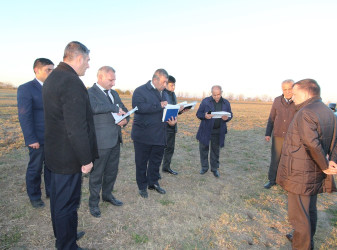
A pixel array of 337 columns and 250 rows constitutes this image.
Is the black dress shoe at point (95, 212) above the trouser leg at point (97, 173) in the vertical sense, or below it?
below

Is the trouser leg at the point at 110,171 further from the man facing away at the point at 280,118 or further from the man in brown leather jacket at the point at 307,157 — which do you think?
the man facing away at the point at 280,118

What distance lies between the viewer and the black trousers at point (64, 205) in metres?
2.50

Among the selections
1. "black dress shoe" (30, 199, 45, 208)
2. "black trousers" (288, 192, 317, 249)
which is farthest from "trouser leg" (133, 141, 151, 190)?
"black trousers" (288, 192, 317, 249)

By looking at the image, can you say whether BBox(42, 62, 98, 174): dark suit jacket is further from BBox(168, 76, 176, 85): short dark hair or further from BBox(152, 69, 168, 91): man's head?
BBox(168, 76, 176, 85): short dark hair

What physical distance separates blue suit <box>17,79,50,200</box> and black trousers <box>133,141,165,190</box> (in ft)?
5.76

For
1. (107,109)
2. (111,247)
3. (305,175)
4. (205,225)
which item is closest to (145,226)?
(111,247)

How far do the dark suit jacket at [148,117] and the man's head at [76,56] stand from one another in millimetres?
1662

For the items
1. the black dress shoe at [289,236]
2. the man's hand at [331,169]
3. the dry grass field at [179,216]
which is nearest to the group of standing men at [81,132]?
the dry grass field at [179,216]

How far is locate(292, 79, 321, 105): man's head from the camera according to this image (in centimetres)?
275

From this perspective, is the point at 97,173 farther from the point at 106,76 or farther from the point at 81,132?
the point at 106,76

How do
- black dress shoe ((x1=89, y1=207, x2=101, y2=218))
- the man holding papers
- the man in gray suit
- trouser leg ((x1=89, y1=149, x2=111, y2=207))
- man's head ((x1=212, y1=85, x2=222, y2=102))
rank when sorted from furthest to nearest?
1. the man holding papers
2. man's head ((x1=212, y1=85, x2=222, y2=102))
3. black dress shoe ((x1=89, y1=207, x2=101, y2=218))
4. trouser leg ((x1=89, y1=149, x2=111, y2=207))
5. the man in gray suit

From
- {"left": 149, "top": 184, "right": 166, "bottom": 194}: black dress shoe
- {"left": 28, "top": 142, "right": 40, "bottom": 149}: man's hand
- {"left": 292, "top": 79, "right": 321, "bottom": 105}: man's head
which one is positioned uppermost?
{"left": 292, "top": 79, "right": 321, "bottom": 105}: man's head

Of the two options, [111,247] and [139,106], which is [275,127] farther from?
[111,247]

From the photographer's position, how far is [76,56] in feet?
8.21
